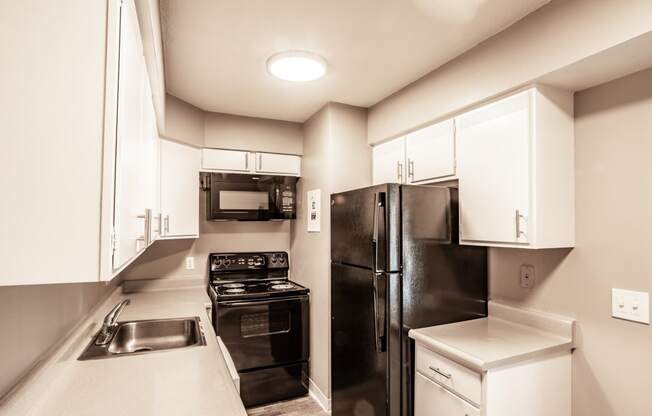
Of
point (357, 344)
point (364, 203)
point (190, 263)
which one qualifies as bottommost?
point (357, 344)

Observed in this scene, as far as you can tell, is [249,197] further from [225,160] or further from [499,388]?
[499,388]

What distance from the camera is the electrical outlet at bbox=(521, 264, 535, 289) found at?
79.0 inches

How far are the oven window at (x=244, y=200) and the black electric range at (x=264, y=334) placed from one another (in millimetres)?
585

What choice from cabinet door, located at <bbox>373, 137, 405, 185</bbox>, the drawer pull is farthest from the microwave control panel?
the drawer pull

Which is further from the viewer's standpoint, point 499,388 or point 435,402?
point 435,402

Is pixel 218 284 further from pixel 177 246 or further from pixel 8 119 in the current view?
pixel 8 119

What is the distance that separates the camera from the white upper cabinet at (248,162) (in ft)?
10.5

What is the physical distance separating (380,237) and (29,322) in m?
1.57

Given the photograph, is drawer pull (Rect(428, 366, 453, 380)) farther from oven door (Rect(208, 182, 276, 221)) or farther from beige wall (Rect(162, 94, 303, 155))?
beige wall (Rect(162, 94, 303, 155))

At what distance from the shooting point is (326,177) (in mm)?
2904

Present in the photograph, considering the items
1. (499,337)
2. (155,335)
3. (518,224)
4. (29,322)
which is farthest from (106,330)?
(518,224)

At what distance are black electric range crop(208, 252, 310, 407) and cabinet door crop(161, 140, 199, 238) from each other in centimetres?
55

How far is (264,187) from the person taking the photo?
11.1 feet

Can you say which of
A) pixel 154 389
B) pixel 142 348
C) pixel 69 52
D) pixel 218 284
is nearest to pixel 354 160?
pixel 218 284
